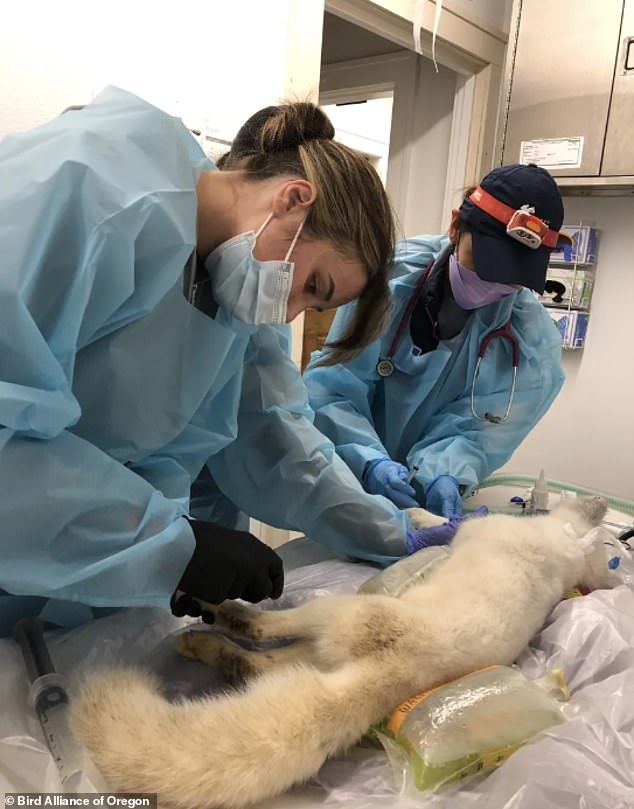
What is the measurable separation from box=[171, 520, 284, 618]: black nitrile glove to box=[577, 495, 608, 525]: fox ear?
2.06ft

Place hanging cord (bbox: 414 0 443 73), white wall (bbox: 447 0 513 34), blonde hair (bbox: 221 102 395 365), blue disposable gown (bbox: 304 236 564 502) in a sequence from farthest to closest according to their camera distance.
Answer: white wall (bbox: 447 0 513 34)
hanging cord (bbox: 414 0 443 73)
blue disposable gown (bbox: 304 236 564 502)
blonde hair (bbox: 221 102 395 365)

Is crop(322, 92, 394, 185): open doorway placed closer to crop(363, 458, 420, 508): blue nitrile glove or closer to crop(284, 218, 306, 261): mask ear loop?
crop(363, 458, 420, 508): blue nitrile glove

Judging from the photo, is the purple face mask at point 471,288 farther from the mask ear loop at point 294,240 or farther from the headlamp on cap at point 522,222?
the mask ear loop at point 294,240

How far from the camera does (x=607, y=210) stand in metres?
2.66

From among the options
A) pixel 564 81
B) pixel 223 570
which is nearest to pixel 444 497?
pixel 223 570

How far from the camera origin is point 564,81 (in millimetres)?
2439

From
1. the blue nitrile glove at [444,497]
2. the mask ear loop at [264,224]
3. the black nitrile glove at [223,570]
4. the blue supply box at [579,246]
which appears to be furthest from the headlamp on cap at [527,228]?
the blue supply box at [579,246]

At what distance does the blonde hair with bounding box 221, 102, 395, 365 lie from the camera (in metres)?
0.98

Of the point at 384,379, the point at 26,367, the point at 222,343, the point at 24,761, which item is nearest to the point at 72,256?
the point at 26,367

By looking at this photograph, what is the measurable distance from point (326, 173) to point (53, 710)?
0.78 m

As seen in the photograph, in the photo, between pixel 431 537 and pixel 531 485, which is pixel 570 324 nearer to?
pixel 531 485

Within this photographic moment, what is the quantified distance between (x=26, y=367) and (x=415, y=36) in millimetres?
2103

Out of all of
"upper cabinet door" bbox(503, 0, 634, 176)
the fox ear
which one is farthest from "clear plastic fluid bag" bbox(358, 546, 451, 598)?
"upper cabinet door" bbox(503, 0, 634, 176)

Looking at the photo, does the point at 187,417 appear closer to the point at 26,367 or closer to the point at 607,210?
the point at 26,367
